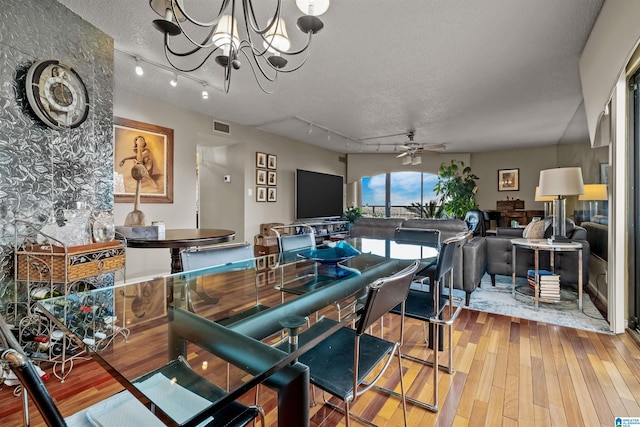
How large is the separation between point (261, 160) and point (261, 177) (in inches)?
12.5

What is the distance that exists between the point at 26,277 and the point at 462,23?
3.46m

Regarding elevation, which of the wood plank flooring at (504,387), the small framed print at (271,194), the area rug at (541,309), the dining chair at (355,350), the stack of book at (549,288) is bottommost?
the wood plank flooring at (504,387)

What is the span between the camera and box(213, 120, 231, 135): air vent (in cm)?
473

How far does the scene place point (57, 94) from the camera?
202cm

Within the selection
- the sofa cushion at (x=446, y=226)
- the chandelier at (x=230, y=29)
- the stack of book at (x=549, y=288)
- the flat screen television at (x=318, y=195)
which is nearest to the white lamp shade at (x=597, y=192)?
the stack of book at (x=549, y=288)

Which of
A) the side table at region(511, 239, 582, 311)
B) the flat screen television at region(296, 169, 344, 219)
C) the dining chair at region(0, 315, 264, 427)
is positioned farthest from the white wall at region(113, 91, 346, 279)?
the side table at region(511, 239, 582, 311)

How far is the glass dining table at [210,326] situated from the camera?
771mm

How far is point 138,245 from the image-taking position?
2.35 metres

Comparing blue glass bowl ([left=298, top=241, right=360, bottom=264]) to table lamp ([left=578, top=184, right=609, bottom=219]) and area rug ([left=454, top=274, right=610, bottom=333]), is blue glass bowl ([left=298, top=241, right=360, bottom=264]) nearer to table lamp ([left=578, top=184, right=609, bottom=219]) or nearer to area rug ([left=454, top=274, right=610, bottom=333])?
area rug ([left=454, top=274, right=610, bottom=333])

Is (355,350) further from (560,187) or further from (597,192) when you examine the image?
(597,192)

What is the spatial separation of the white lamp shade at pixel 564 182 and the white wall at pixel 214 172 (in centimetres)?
430

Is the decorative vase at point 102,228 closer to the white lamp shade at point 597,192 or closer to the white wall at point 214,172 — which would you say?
the white wall at point 214,172

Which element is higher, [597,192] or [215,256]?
[597,192]

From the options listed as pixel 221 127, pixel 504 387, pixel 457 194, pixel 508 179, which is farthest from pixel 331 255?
pixel 508 179
